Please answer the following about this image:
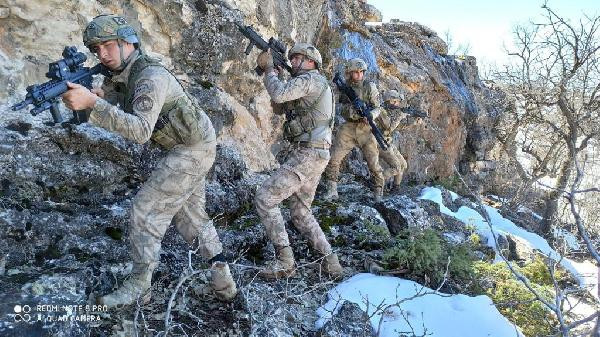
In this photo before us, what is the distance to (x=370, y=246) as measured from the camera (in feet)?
20.1

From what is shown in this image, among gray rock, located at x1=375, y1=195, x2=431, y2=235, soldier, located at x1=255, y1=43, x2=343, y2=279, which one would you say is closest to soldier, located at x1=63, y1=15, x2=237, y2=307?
soldier, located at x1=255, y1=43, x2=343, y2=279

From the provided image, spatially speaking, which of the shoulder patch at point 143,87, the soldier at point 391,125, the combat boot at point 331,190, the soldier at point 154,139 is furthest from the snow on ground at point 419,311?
the soldier at point 391,125

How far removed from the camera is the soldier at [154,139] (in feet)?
10.4

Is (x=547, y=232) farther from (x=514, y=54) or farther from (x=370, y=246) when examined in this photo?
(x=370, y=246)

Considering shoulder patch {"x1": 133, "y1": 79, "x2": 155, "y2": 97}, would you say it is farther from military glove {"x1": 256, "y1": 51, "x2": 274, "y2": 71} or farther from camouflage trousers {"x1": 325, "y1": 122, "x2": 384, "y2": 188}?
camouflage trousers {"x1": 325, "y1": 122, "x2": 384, "y2": 188}

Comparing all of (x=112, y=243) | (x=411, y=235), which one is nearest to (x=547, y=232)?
→ (x=411, y=235)

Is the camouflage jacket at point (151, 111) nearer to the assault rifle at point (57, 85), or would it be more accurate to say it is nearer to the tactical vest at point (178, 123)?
the tactical vest at point (178, 123)

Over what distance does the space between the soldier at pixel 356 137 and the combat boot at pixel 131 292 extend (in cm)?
475

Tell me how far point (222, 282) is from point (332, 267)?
62.5 inches

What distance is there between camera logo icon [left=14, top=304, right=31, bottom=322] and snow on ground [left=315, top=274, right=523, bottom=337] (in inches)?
90.0

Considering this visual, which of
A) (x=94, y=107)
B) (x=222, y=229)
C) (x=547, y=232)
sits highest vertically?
(x=94, y=107)

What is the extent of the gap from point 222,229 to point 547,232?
12.6 m

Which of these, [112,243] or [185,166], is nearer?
[185,166]

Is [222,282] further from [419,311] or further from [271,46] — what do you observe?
[271,46]
